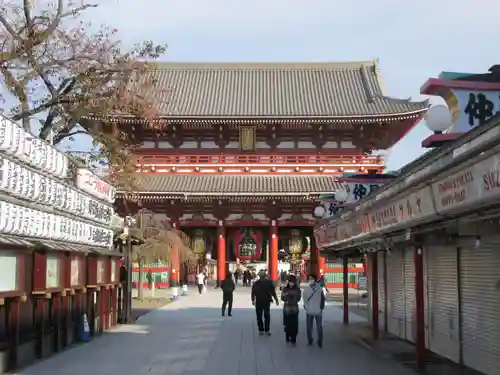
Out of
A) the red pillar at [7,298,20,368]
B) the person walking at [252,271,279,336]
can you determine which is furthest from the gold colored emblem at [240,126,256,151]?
the red pillar at [7,298,20,368]

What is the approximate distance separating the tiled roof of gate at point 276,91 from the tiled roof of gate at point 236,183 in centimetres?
348

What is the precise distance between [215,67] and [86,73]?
30.2m

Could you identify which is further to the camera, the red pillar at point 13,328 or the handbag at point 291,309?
the handbag at point 291,309

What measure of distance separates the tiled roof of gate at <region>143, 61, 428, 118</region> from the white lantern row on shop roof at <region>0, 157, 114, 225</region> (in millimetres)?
21385

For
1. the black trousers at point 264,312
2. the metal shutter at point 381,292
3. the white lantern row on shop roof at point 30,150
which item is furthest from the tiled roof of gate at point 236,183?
the white lantern row on shop roof at point 30,150

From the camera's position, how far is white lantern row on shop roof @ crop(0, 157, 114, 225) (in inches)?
364

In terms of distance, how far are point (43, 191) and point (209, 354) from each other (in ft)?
14.5

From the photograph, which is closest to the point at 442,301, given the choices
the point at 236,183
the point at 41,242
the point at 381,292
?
the point at 381,292

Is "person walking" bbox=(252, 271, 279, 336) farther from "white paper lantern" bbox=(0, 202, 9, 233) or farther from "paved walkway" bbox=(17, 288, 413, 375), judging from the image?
"white paper lantern" bbox=(0, 202, 9, 233)

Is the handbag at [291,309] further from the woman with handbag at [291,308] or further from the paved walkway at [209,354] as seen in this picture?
the paved walkway at [209,354]

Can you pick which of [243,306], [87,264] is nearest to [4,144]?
[87,264]

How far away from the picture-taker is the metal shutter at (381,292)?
52.0 ft

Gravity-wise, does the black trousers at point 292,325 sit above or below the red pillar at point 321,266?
below

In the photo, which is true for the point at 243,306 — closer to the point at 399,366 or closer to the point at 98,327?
the point at 98,327
